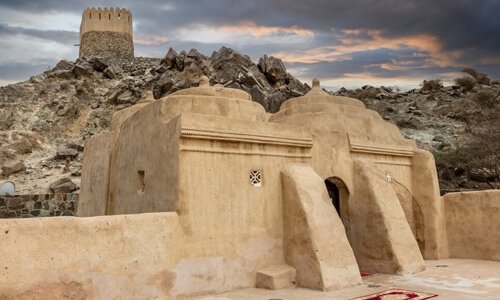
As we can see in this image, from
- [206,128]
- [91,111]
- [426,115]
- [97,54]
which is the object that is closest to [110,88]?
[91,111]

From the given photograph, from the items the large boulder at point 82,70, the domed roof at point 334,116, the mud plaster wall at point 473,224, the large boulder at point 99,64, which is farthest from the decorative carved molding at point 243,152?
the large boulder at point 99,64

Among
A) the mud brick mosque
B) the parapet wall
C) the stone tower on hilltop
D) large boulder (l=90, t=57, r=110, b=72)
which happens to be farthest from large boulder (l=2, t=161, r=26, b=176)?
the parapet wall

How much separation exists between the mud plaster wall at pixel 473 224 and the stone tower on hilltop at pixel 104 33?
4075 cm

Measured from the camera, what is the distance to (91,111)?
122ft

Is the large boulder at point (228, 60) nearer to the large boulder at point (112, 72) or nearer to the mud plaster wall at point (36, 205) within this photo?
the large boulder at point (112, 72)

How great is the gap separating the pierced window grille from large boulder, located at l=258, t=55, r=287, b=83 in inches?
1278

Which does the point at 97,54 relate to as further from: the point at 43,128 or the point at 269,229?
the point at 269,229

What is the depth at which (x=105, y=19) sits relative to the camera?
46156 mm

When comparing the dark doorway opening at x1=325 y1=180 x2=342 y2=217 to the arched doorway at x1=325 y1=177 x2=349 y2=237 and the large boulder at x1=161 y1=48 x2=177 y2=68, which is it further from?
the large boulder at x1=161 y1=48 x2=177 y2=68

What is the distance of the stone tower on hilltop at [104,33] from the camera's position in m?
45.8

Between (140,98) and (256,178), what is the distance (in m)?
32.3

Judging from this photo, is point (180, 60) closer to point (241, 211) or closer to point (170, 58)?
point (170, 58)

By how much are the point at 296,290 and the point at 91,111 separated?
110 ft

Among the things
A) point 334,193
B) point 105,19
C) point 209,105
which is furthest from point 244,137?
point 105,19
